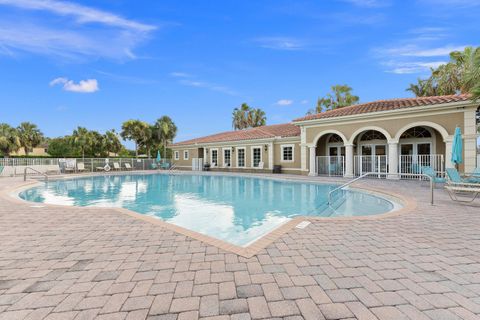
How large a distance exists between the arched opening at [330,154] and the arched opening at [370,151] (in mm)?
1035

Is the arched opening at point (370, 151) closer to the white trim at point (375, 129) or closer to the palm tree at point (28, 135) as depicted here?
the white trim at point (375, 129)

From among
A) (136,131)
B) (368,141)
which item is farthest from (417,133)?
(136,131)

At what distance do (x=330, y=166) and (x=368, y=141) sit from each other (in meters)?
3.22

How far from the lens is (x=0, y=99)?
36.8 metres

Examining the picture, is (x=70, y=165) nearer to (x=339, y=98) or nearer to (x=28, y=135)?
(x=28, y=135)

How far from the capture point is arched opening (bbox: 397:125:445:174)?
14312 millimetres

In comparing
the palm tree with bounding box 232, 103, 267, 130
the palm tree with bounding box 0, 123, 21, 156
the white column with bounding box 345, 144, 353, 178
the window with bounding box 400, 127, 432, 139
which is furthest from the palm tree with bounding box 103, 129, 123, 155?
the window with bounding box 400, 127, 432, 139

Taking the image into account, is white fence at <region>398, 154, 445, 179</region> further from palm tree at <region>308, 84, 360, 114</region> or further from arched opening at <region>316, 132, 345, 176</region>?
palm tree at <region>308, 84, 360, 114</region>

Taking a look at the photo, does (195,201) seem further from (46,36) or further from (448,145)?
(448,145)

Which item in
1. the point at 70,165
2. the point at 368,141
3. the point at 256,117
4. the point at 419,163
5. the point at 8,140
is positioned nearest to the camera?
the point at 419,163

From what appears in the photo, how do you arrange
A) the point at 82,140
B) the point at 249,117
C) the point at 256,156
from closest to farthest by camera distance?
1. the point at 256,156
2. the point at 82,140
3. the point at 249,117

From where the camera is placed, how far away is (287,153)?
20.3m

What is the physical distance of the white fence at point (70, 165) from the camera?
2028 centimetres

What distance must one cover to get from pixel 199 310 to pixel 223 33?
1710 cm
